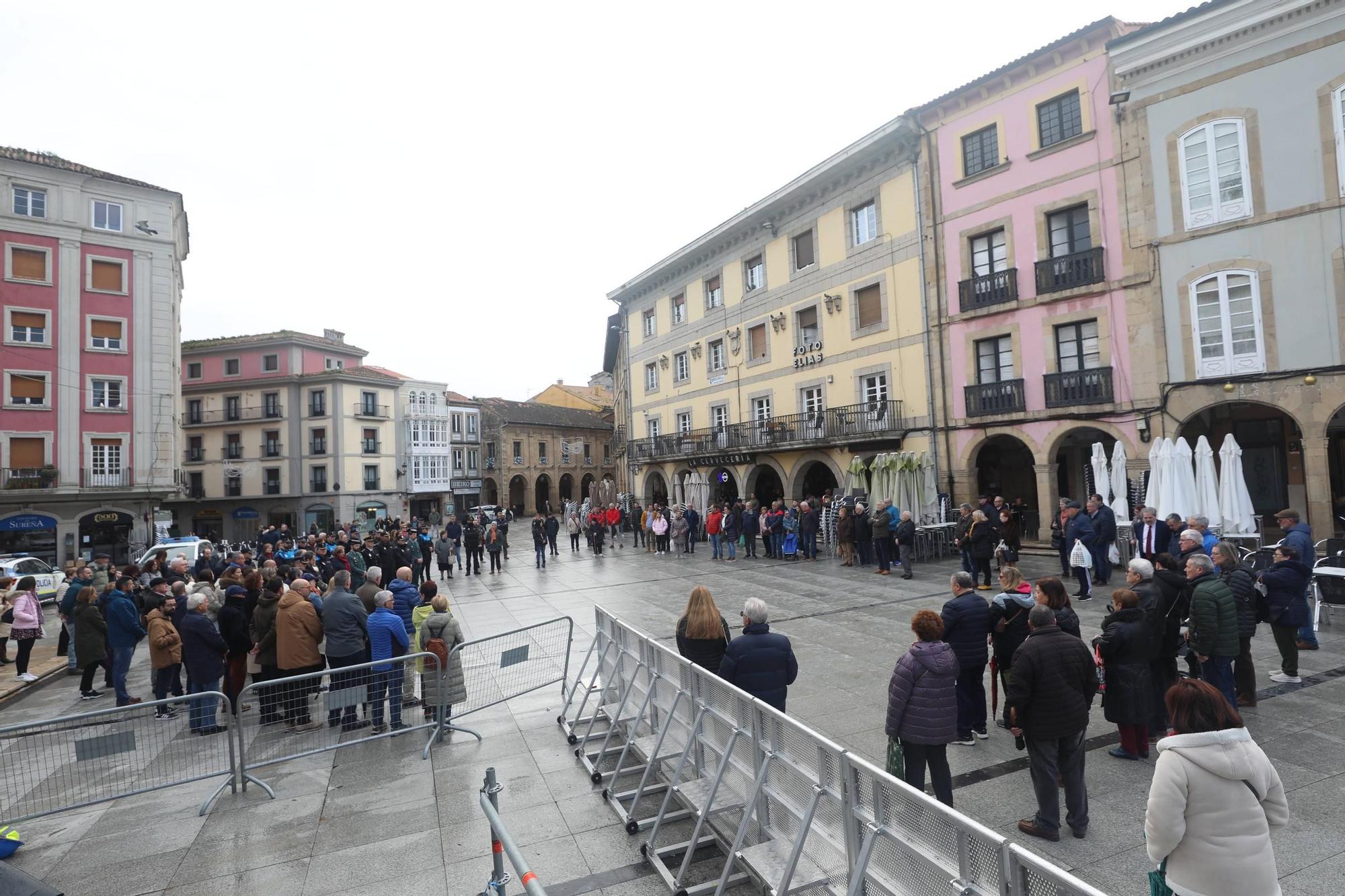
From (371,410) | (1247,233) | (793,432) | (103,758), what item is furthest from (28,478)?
(1247,233)

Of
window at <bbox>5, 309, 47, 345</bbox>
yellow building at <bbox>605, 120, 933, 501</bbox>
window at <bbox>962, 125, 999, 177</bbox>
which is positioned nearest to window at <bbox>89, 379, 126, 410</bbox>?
window at <bbox>5, 309, 47, 345</bbox>

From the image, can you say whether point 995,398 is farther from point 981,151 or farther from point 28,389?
point 28,389

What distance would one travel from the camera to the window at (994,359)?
1934 cm

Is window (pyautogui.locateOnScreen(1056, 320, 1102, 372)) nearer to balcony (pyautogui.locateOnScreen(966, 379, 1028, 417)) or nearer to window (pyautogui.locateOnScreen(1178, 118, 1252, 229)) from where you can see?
balcony (pyautogui.locateOnScreen(966, 379, 1028, 417))

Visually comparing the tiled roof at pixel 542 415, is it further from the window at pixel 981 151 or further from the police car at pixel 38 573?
the window at pixel 981 151

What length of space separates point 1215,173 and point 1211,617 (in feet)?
45.7

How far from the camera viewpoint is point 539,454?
6238cm

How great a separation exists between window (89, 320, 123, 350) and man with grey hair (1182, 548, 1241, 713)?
38.0m

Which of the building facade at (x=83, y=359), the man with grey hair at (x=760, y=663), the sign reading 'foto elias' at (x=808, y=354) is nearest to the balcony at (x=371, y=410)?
the building facade at (x=83, y=359)

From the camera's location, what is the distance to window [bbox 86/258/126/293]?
97.2 feet

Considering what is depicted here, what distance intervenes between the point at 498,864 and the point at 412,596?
19.0 feet

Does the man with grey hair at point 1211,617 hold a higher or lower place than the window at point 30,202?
lower

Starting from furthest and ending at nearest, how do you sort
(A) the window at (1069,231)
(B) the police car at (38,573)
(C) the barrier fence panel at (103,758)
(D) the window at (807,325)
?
(D) the window at (807,325) → (B) the police car at (38,573) → (A) the window at (1069,231) → (C) the barrier fence panel at (103,758)

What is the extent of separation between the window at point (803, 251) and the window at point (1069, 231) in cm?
832
